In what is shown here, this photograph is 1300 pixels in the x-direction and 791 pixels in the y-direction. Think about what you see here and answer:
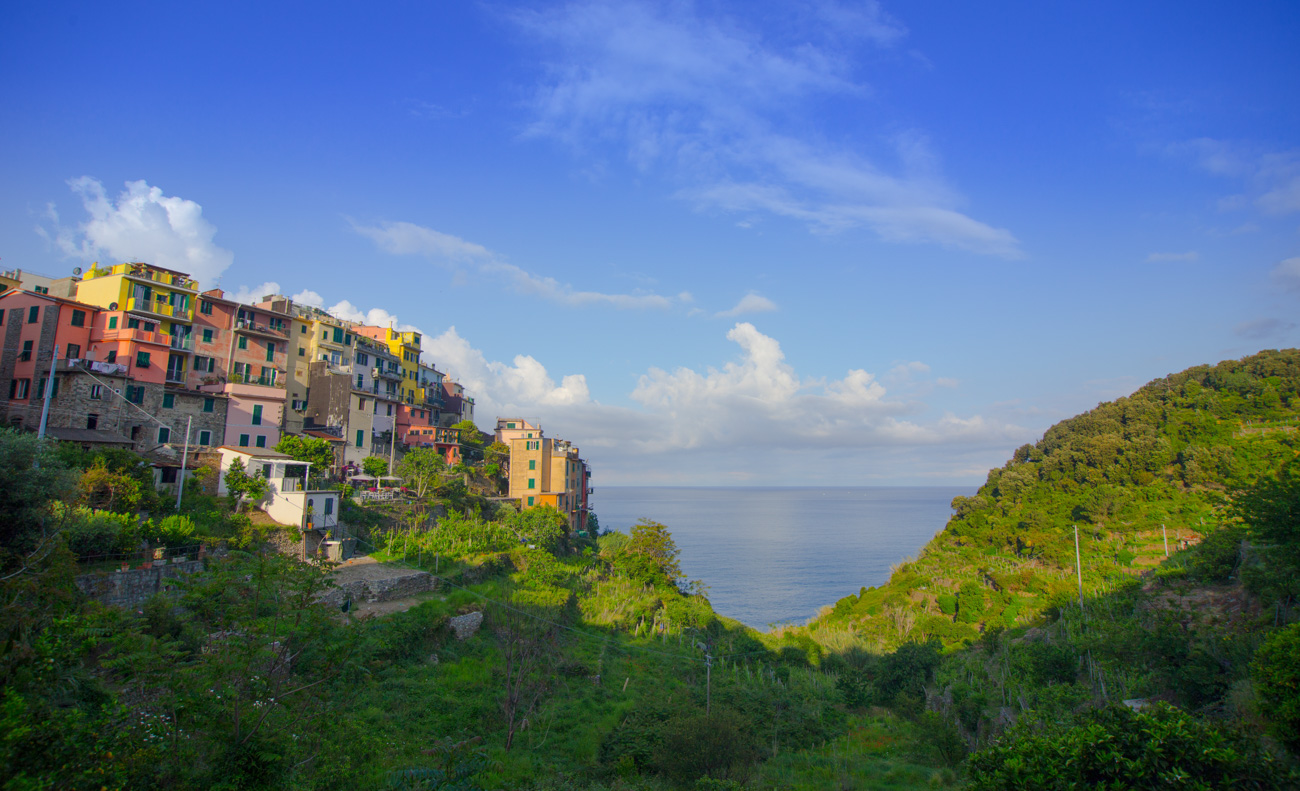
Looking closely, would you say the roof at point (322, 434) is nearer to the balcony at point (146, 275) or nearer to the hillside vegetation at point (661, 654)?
the hillside vegetation at point (661, 654)

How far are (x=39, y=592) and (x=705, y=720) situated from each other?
17.8 meters

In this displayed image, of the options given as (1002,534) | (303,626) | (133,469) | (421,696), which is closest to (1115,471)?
(1002,534)

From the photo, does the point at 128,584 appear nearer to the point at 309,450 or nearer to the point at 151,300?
the point at 309,450

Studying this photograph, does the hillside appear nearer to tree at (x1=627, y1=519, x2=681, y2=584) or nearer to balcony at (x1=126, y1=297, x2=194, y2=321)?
tree at (x1=627, y1=519, x2=681, y2=584)

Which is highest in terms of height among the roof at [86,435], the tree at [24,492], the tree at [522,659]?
the roof at [86,435]

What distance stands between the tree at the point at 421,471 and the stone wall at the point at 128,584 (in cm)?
2073

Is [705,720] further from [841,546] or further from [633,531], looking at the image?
[841,546]

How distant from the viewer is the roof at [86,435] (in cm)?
2942

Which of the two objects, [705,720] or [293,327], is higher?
[293,327]

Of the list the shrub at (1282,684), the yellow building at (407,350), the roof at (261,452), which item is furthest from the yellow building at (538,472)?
the shrub at (1282,684)

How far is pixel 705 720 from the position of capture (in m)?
21.2

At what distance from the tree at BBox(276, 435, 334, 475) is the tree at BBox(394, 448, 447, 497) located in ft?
16.6

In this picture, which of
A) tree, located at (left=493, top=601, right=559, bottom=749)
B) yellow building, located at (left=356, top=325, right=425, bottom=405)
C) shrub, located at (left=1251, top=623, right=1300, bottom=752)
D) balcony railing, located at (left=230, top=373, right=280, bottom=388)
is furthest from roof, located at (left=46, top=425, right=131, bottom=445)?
shrub, located at (left=1251, top=623, right=1300, bottom=752)

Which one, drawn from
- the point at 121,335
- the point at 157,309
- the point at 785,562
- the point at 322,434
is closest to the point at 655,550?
the point at 322,434
